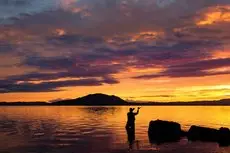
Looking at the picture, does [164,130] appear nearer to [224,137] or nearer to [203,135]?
[203,135]

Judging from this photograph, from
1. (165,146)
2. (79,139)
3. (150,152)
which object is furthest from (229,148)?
(79,139)

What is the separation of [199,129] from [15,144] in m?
19.3

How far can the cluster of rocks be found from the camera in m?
38.2

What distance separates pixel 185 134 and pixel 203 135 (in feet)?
9.84

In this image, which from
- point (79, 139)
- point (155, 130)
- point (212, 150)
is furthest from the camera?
point (155, 130)

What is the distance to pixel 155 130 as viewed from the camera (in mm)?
42719

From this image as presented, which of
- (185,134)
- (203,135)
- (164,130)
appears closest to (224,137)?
(203,135)

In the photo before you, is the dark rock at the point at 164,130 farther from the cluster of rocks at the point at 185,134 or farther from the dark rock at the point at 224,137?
the dark rock at the point at 224,137

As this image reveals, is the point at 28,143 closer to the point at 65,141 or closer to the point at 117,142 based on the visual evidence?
the point at 65,141

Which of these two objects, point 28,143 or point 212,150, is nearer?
point 212,150

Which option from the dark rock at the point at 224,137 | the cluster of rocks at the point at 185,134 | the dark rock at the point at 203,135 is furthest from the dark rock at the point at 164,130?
the dark rock at the point at 224,137

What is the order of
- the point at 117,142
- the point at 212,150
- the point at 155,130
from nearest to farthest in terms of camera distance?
the point at 212,150, the point at 117,142, the point at 155,130

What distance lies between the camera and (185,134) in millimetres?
42281

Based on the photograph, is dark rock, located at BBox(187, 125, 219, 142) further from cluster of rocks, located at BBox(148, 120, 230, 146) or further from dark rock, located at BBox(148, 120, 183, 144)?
dark rock, located at BBox(148, 120, 183, 144)
